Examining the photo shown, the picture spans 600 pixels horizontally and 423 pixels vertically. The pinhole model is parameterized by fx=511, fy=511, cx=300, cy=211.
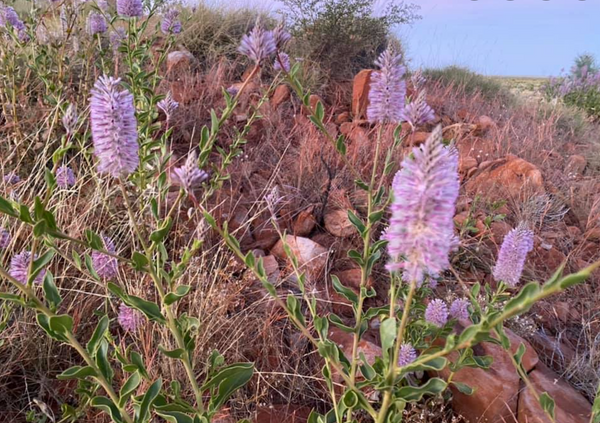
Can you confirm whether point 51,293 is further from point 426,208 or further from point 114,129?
point 426,208

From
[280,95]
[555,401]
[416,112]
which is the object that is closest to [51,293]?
[416,112]

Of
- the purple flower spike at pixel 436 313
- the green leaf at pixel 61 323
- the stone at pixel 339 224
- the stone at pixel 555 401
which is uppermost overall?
the green leaf at pixel 61 323

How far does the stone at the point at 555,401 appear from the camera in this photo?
207 cm

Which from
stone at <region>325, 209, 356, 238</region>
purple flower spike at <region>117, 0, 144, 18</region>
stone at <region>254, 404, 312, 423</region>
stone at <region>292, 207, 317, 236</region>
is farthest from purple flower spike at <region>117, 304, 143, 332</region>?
stone at <region>325, 209, 356, 238</region>

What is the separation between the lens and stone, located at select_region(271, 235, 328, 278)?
2758 mm

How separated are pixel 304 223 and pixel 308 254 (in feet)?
1.26

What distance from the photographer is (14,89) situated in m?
3.07

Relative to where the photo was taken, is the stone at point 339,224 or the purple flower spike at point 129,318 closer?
the purple flower spike at point 129,318

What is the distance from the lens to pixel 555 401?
2.16 meters

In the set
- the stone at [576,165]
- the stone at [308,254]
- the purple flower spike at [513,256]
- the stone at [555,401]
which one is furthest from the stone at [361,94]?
the purple flower spike at [513,256]

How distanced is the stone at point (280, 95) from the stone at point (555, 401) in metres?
3.64

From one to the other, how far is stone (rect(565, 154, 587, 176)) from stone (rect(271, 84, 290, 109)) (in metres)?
2.88

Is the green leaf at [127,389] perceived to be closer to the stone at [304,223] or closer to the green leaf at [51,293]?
the green leaf at [51,293]

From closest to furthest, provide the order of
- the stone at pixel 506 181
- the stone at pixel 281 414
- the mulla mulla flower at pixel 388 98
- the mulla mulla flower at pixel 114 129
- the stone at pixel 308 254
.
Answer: the mulla mulla flower at pixel 114 129, the mulla mulla flower at pixel 388 98, the stone at pixel 281 414, the stone at pixel 308 254, the stone at pixel 506 181
